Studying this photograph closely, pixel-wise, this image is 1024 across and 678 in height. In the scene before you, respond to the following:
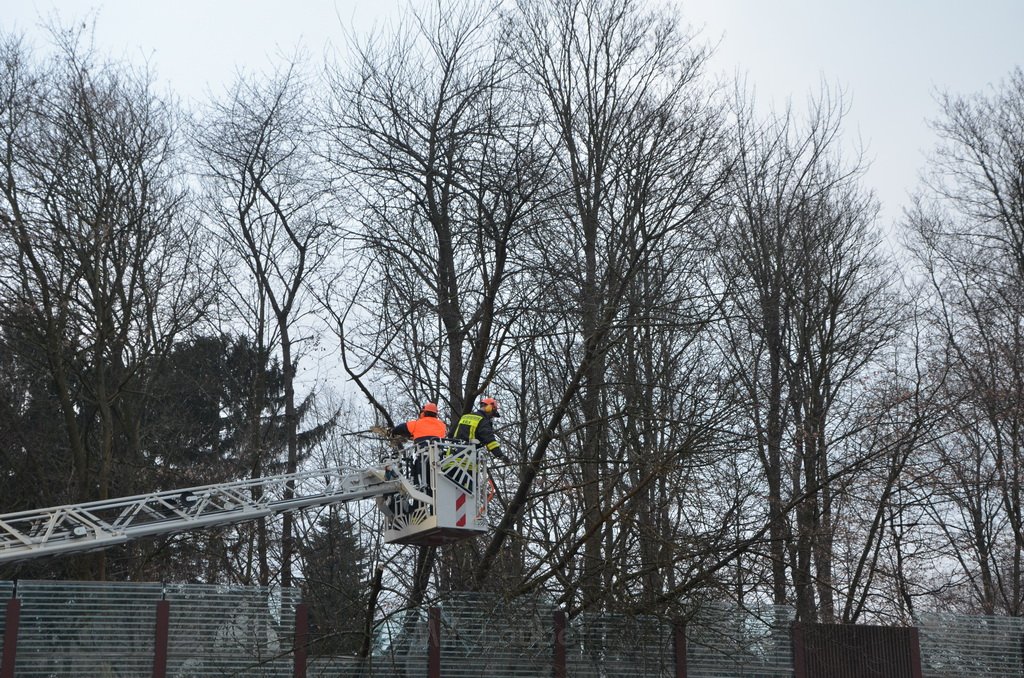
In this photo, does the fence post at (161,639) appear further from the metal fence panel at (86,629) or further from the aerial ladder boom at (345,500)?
the aerial ladder boom at (345,500)

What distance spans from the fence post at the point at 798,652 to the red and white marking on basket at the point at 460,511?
19.3ft

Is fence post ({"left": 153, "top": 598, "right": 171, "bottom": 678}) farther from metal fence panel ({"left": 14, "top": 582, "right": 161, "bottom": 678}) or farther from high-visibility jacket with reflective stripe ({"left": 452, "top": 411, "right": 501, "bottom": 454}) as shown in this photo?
high-visibility jacket with reflective stripe ({"left": 452, "top": 411, "right": 501, "bottom": 454})

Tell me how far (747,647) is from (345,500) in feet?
20.2

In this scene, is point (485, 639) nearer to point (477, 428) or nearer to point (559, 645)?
point (559, 645)

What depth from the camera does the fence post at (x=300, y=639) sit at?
13953mm

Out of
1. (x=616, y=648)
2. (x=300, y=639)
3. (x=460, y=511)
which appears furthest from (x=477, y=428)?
(x=616, y=648)

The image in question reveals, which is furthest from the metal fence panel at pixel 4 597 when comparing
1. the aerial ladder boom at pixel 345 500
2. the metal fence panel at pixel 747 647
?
the metal fence panel at pixel 747 647

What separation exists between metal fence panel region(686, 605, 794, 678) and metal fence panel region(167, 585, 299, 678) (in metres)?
5.37

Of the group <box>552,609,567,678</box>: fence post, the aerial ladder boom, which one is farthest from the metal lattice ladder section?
→ <box>552,609,567,678</box>: fence post

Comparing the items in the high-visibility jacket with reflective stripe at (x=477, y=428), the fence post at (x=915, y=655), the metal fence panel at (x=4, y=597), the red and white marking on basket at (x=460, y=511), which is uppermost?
the high-visibility jacket with reflective stripe at (x=477, y=428)

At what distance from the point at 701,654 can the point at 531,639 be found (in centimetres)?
254

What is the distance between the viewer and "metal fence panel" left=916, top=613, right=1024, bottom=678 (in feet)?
57.4

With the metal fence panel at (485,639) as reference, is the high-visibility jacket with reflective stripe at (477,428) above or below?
above

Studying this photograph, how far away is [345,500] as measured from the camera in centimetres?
1347
